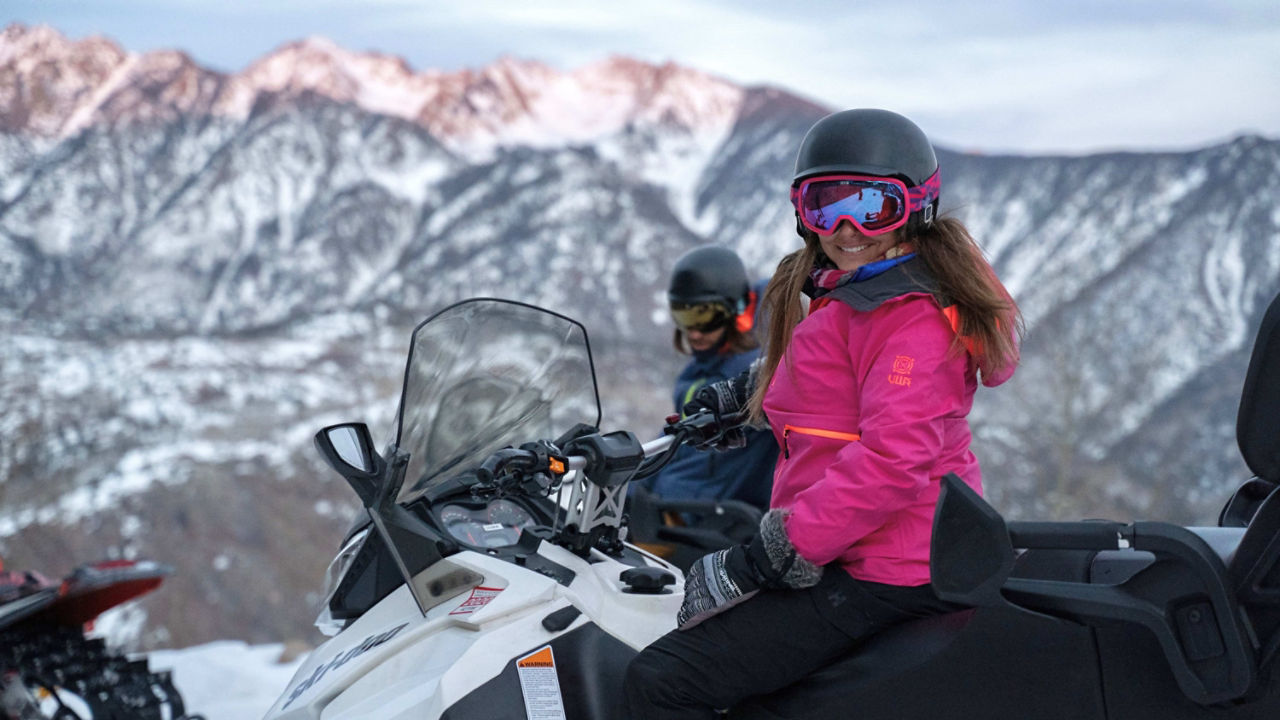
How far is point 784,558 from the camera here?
2.23 metres

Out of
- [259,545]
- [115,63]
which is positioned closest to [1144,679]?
[259,545]

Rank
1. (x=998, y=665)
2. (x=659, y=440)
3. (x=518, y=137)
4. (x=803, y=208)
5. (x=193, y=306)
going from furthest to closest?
(x=518, y=137) < (x=193, y=306) < (x=659, y=440) < (x=803, y=208) < (x=998, y=665)

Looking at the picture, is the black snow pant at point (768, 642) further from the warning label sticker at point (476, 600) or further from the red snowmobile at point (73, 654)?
the red snowmobile at point (73, 654)

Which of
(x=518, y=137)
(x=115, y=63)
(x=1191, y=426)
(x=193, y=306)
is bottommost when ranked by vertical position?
(x=1191, y=426)

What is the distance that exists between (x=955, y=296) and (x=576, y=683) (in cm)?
118

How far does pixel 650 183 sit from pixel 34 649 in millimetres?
61986

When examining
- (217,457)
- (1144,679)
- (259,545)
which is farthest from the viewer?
(217,457)

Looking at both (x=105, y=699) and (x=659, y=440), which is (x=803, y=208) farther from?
(x=105, y=699)

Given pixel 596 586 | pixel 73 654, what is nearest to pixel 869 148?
pixel 596 586

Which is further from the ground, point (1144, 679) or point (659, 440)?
point (659, 440)

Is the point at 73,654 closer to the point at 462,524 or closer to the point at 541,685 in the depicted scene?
the point at 462,524

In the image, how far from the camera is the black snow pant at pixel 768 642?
2240 mm

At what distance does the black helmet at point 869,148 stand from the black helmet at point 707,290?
7.65 feet

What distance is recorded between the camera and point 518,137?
67.4 m
